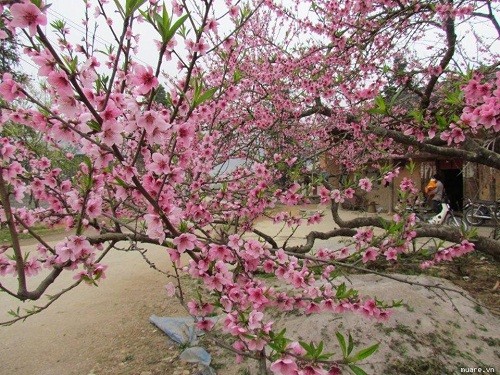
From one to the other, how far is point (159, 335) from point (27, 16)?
423cm

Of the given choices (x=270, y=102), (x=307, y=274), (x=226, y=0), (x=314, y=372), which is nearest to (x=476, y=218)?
(x=270, y=102)

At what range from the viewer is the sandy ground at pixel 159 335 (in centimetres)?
325

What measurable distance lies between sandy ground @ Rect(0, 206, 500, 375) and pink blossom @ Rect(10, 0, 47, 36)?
2.86 meters

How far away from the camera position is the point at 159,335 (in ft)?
14.4

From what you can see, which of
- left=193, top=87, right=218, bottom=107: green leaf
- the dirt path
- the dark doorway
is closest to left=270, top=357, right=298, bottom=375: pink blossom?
left=193, top=87, right=218, bottom=107: green leaf

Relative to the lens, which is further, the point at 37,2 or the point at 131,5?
the point at 131,5

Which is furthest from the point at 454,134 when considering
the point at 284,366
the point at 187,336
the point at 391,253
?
the point at 187,336

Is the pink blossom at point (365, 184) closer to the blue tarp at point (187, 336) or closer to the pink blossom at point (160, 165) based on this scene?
the blue tarp at point (187, 336)

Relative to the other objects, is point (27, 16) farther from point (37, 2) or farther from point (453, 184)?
point (453, 184)

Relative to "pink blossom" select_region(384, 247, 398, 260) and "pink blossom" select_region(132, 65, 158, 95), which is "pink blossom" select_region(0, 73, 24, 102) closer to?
"pink blossom" select_region(132, 65, 158, 95)

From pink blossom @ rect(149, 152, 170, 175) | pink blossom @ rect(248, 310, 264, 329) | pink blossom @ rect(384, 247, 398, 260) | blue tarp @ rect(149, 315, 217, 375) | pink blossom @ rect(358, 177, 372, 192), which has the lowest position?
blue tarp @ rect(149, 315, 217, 375)

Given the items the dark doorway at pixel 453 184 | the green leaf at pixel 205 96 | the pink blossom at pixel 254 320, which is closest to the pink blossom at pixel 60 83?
the green leaf at pixel 205 96

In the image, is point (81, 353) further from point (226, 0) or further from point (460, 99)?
point (226, 0)

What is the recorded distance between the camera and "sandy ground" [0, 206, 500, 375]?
3246 mm
